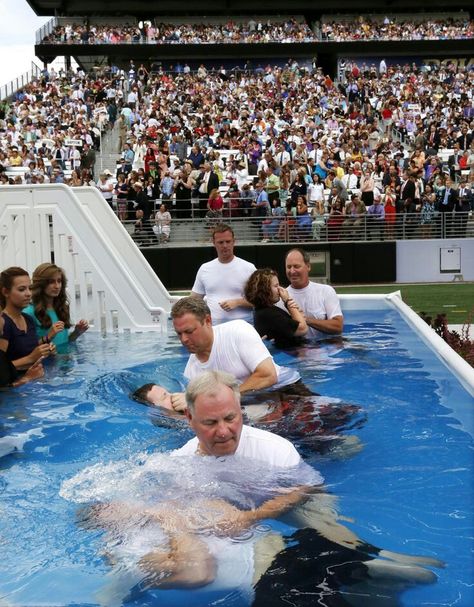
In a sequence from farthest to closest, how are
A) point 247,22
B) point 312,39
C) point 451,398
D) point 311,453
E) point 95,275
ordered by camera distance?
point 247,22, point 312,39, point 95,275, point 451,398, point 311,453

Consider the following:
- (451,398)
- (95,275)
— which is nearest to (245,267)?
(95,275)

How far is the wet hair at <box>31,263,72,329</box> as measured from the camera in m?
8.65

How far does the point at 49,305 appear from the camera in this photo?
895 cm

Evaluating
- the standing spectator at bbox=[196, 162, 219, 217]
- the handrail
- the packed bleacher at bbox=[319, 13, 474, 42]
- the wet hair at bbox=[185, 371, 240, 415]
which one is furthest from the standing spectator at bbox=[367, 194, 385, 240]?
the packed bleacher at bbox=[319, 13, 474, 42]

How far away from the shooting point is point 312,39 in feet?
148

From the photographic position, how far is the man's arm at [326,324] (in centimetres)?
876

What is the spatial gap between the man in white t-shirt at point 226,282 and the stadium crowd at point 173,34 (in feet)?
124

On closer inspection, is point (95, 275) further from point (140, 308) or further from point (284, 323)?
point (284, 323)

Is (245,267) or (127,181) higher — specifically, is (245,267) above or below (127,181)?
below

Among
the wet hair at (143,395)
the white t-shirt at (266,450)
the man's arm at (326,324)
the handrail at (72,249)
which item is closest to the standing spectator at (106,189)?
the handrail at (72,249)

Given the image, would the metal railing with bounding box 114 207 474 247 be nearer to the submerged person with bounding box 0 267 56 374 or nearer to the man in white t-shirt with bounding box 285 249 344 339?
the man in white t-shirt with bounding box 285 249 344 339

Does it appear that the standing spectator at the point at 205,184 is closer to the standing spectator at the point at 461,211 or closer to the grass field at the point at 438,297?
the grass field at the point at 438,297

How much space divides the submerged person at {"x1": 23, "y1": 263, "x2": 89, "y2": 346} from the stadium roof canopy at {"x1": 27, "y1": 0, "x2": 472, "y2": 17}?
42.7m

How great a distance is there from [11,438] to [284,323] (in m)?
2.71
